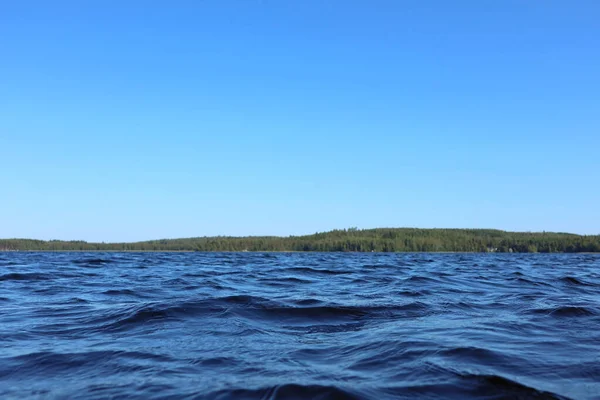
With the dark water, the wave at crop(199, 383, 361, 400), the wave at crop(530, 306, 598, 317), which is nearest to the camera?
the wave at crop(199, 383, 361, 400)

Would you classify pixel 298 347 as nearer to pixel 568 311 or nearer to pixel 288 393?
pixel 288 393

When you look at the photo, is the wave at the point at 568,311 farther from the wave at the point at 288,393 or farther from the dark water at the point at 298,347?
the wave at the point at 288,393

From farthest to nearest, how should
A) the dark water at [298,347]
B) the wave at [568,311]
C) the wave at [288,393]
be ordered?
the wave at [568,311] < the dark water at [298,347] < the wave at [288,393]

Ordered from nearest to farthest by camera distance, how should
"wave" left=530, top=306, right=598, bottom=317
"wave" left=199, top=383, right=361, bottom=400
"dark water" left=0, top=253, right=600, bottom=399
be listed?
"wave" left=199, top=383, right=361, bottom=400 → "dark water" left=0, top=253, right=600, bottom=399 → "wave" left=530, top=306, right=598, bottom=317

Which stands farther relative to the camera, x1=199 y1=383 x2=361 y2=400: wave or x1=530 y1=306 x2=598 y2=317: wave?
x1=530 y1=306 x2=598 y2=317: wave

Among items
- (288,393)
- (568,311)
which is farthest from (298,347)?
(568,311)

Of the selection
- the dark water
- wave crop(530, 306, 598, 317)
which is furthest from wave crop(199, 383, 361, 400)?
wave crop(530, 306, 598, 317)

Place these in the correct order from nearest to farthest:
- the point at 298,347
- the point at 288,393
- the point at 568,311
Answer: the point at 288,393 < the point at 298,347 < the point at 568,311

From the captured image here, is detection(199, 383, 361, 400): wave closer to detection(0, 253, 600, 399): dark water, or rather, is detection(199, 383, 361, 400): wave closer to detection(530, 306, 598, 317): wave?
detection(0, 253, 600, 399): dark water

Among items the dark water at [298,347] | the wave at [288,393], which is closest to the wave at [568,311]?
the dark water at [298,347]

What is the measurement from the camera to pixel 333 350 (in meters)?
8.32

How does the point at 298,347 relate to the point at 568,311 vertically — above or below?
below

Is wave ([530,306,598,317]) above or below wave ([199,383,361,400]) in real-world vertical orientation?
above

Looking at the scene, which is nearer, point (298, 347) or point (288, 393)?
point (288, 393)
